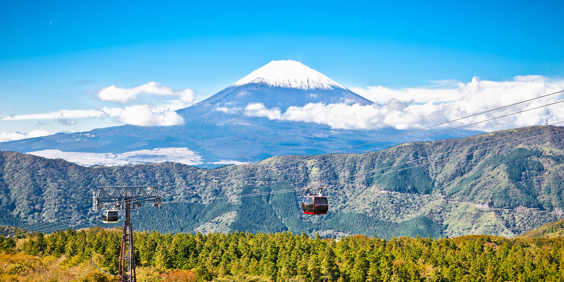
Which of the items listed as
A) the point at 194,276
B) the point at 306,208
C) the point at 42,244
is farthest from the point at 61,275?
the point at 42,244

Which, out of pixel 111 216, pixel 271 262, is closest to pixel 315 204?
pixel 111 216

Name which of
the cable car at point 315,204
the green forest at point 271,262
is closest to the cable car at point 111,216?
the cable car at point 315,204

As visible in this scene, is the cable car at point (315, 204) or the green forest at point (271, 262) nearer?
the cable car at point (315, 204)

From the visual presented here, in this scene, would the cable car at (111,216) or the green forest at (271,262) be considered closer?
the cable car at (111,216)

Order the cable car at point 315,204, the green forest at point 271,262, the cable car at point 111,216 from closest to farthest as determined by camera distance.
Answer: the cable car at point 111,216
the cable car at point 315,204
the green forest at point 271,262

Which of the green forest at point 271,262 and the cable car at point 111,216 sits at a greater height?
the cable car at point 111,216

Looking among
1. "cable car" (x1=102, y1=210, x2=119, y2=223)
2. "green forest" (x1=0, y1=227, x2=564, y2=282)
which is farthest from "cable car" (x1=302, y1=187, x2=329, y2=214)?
"green forest" (x1=0, y1=227, x2=564, y2=282)

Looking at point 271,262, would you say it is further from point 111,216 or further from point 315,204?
point 111,216

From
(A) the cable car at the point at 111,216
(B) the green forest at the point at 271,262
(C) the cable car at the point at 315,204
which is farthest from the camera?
(B) the green forest at the point at 271,262

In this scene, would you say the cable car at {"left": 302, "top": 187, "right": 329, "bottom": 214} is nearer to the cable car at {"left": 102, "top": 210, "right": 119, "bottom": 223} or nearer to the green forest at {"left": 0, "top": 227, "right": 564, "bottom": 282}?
the cable car at {"left": 102, "top": 210, "right": 119, "bottom": 223}

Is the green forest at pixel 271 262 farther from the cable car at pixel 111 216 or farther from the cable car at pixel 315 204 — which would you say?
the cable car at pixel 111 216

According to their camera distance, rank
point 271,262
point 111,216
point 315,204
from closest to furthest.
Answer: point 111,216, point 315,204, point 271,262

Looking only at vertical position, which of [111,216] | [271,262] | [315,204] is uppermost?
[111,216]
